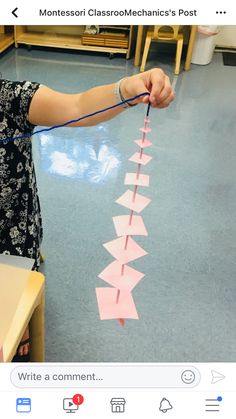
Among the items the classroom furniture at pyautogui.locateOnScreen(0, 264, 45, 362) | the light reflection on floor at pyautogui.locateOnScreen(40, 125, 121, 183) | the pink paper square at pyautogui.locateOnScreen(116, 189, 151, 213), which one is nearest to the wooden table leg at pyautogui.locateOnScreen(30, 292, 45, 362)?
the classroom furniture at pyautogui.locateOnScreen(0, 264, 45, 362)

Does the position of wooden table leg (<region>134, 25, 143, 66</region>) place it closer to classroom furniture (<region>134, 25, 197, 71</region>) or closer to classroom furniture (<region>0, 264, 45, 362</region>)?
classroom furniture (<region>134, 25, 197, 71</region>)

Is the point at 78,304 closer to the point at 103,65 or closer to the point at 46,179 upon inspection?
the point at 46,179

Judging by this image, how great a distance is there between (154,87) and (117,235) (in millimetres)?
383

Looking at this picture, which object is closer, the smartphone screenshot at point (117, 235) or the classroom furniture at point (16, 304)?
the smartphone screenshot at point (117, 235)

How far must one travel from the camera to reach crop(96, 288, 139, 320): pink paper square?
796mm

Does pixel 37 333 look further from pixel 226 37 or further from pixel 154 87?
pixel 226 37

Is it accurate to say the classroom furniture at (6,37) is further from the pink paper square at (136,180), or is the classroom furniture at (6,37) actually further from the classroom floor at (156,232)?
the pink paper square at (136,180)

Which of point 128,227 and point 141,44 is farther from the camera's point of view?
point 141,44

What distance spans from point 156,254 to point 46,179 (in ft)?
2.72
